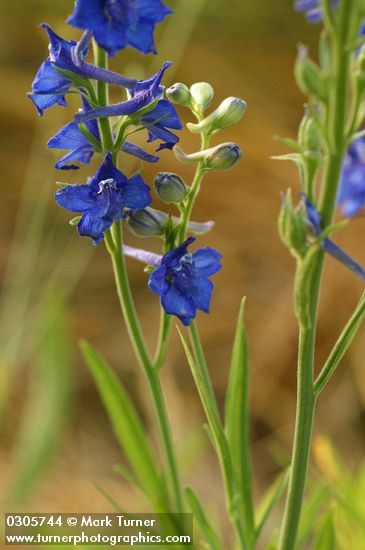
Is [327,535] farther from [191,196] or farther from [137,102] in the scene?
[137,102]

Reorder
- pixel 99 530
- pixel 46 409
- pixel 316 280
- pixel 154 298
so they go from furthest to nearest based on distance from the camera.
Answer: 1. pixel 154 298
2. pixel 46 409
3. pixel 99 530
4. pixel 316 280

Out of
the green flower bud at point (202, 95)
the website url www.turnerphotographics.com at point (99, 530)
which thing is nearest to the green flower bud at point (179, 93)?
the green flower bud at point (202, 95)

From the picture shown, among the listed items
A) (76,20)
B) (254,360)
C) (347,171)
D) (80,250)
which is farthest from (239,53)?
(76,20)

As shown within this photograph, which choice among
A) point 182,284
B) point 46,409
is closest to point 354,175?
point 182,284

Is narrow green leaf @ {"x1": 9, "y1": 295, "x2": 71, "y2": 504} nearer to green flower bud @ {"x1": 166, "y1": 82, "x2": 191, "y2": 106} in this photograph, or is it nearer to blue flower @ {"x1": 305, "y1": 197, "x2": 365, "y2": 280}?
green flower bud @ {"x1": 166, "y1": 82, "x2": 191, "y2": 106}

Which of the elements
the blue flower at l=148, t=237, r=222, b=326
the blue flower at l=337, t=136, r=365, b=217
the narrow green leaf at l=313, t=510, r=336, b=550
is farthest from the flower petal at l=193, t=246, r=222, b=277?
the narrow green leaf at l=313, t=510, r=336, b=550

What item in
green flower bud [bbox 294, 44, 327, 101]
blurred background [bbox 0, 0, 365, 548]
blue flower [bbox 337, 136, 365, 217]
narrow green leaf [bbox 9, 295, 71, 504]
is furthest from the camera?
A: blurred background [bbox 0, 0, 365, 548]

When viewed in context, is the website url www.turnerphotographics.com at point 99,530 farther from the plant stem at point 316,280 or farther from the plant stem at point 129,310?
the plant stem at point 316,280
